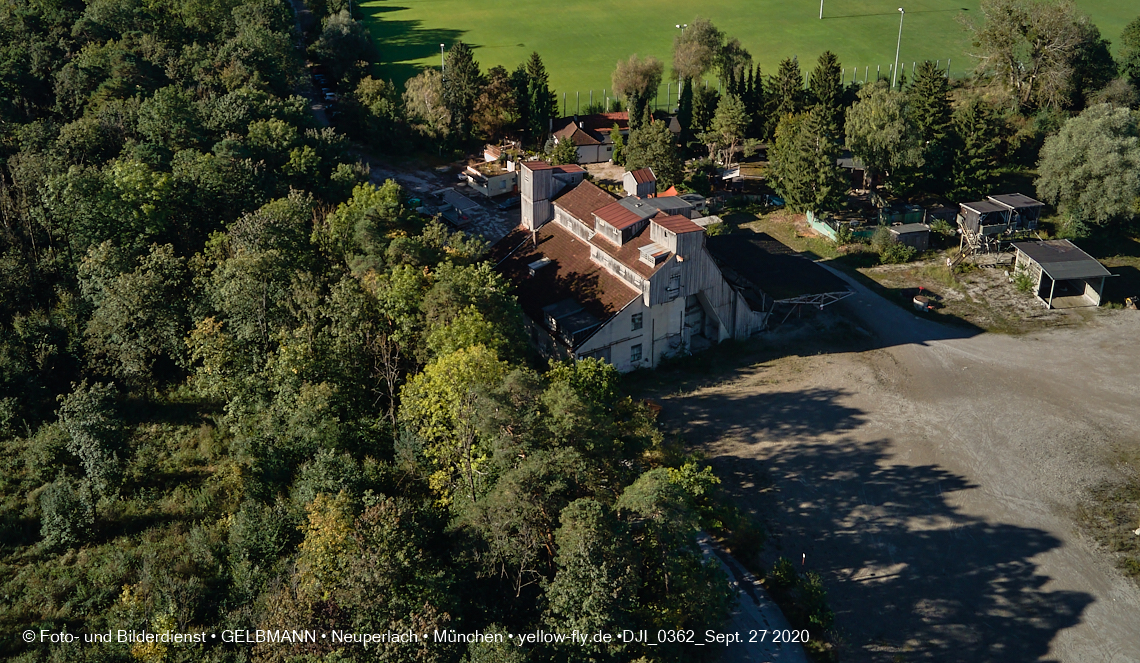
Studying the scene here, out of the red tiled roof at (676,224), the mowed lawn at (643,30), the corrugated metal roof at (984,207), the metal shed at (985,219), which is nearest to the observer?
the red tiled roof at (676,224)

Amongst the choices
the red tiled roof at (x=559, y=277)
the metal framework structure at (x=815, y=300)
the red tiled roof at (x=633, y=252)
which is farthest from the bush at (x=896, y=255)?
the red tiled roof at (x=559, y=277)

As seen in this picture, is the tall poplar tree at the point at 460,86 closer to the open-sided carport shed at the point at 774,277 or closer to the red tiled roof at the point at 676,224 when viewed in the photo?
the open-sided carport shed at the point at 774,277

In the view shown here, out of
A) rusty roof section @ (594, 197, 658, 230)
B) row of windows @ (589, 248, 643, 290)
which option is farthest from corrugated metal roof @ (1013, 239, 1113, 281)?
row of windows @ (589, 248, 643, 290)

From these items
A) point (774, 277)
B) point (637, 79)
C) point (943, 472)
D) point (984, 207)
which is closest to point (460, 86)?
point (637, 79)

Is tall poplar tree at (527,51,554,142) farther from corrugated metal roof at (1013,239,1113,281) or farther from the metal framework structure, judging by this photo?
corrugated metal roof at (1013,239,1113,281)

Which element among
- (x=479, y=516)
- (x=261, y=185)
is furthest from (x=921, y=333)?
(x=261, y=185)

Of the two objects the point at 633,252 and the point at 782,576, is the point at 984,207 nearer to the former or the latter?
the point at 633,252
